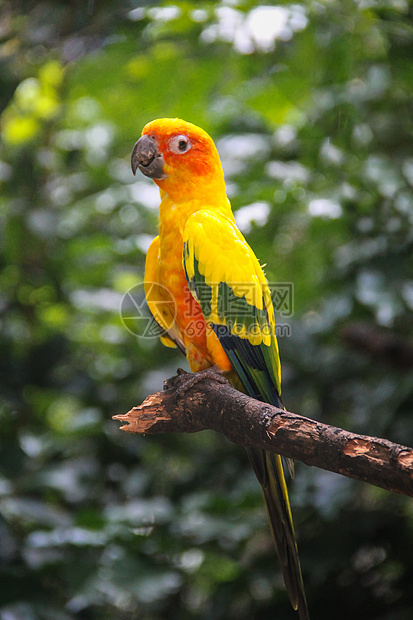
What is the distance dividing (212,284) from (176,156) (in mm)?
396

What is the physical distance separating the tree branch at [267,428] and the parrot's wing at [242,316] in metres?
0.12

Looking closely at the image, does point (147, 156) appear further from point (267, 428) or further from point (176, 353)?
point (176, 353)

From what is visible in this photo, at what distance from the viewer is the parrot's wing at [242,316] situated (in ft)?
4.90

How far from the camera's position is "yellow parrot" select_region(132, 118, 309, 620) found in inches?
59.1

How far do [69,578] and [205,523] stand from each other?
545 millimetres

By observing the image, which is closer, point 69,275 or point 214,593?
point 214,593

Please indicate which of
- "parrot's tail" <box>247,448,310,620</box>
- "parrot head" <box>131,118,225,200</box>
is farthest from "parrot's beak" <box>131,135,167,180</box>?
"parrot's tail" <box>247,448,310,620</box>

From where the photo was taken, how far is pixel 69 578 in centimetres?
203

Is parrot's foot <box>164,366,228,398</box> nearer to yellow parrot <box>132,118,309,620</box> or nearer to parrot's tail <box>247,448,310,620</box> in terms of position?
yellow parrot <box>132,118,309,620</box>

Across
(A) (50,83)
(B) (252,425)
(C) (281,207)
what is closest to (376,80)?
(C) (281,207)

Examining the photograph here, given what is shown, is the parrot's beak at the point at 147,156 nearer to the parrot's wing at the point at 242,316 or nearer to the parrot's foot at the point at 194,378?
the parrot's wing at the point at 242,316

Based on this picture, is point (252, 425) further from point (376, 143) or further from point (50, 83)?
point (50, 83)

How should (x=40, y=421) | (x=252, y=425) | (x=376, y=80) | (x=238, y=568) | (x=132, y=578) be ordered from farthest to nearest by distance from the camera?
(x=40, y=421) → (x=376, y=80) → (x=238, y=568) → (x=132, y=578) → (x=252, y=425)

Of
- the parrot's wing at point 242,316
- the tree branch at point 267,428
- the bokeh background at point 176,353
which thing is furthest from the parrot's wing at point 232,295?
the bokeh background at point 176,353
